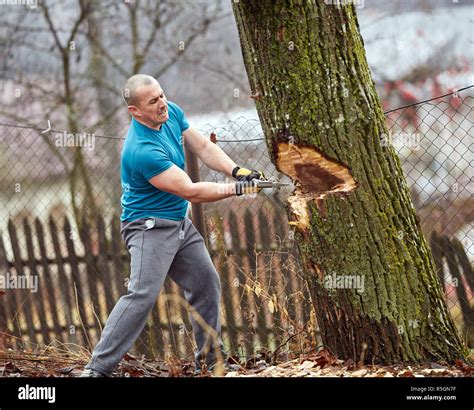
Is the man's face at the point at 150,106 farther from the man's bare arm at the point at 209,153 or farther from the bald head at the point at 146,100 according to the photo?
the man's bare arm at the point at 209,153

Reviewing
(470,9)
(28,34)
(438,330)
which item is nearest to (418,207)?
(470,9)

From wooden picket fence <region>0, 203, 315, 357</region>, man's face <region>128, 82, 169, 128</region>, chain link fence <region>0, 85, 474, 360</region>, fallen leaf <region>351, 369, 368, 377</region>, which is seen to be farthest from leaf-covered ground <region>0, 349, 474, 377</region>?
man's face <region>128, 82, 169, 128</region>

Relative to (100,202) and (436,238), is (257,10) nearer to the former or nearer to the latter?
(436,238)

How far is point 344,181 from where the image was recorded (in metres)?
4.18

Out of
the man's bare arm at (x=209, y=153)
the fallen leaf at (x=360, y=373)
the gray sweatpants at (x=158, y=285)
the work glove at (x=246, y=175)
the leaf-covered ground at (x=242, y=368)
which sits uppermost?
the man's bare arm at (x=209, y=153)

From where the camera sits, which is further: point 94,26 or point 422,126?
point 94,26

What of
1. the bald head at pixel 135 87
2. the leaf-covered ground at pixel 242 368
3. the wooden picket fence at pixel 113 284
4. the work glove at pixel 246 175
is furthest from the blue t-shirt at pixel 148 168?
the wooden picket fence at pixel 113 284

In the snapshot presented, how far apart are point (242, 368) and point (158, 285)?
0.71 metres

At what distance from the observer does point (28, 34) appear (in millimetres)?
8594

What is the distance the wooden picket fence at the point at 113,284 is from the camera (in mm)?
6078

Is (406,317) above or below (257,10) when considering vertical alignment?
below

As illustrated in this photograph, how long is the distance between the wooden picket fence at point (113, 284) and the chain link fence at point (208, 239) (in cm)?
1

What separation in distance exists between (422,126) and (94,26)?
369 cm

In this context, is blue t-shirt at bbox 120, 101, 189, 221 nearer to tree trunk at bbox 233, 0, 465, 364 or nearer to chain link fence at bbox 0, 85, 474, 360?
tree trunk at bbox 233, 0, 465, 364
